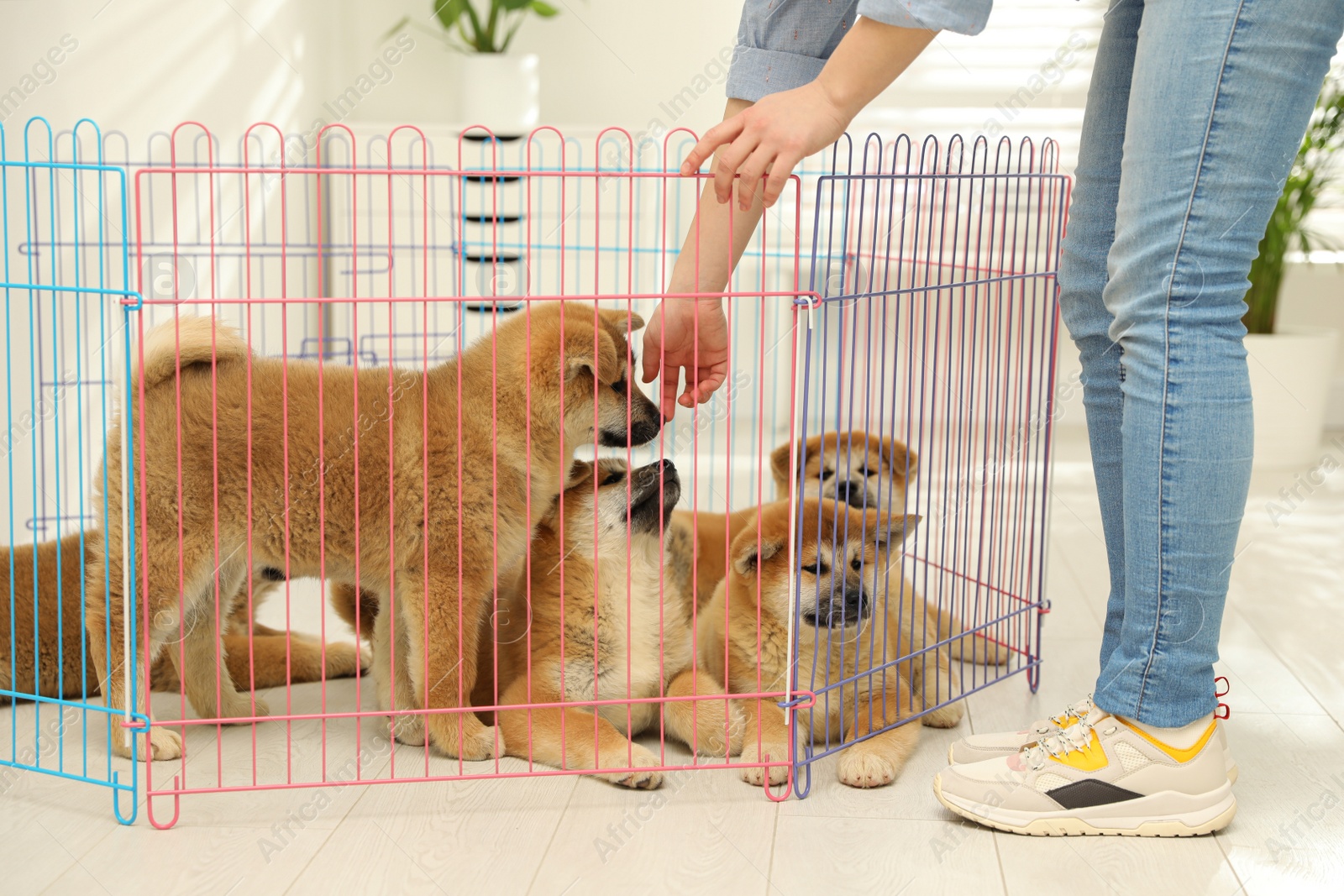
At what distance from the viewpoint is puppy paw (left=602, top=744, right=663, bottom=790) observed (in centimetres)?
176

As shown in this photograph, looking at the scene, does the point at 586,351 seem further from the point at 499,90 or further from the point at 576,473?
the point at 499,90

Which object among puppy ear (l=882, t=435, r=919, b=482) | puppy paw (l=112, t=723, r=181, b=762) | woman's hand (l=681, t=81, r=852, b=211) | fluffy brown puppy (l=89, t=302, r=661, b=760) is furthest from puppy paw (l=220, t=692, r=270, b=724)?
puppy ear (l=882, t=435, r=919, b=482)

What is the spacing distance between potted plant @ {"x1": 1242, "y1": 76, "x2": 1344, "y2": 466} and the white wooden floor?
2508 mm

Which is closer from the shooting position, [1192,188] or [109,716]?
[1192,188]

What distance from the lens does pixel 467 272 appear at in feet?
14.5

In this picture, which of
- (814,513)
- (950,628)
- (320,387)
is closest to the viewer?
(320,387)

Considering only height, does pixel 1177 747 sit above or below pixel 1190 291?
below

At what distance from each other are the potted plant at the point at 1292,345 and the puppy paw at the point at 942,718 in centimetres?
271

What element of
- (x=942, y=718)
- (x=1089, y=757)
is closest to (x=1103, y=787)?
(x=1089, y=757)

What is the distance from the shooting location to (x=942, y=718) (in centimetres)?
204

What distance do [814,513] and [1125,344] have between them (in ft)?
2.18

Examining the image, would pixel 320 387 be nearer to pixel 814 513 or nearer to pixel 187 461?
pixel 187 461

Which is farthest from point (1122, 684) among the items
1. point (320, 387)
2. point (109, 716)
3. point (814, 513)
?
point (109, 716)

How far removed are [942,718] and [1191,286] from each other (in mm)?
954
